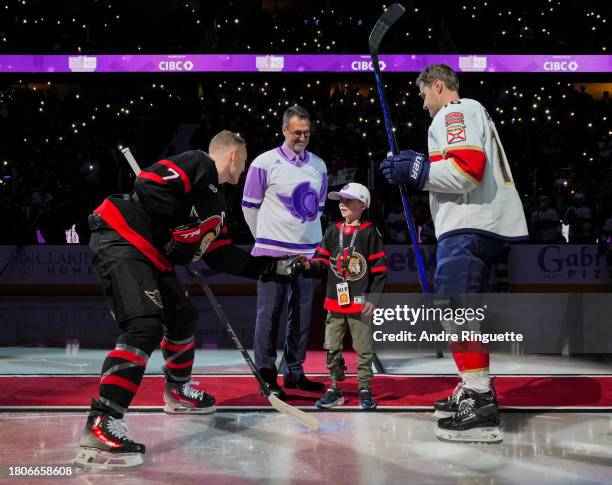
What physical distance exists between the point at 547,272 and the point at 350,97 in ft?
28.6

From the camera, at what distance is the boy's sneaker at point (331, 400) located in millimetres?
4598

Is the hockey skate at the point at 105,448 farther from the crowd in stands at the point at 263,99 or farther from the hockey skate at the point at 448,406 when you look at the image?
the crowd in stands at the point at 263,99

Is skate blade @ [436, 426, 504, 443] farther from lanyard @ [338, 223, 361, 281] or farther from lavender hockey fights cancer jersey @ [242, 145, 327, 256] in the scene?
lavender hockey fights cancer jersey @ [242, 145, 327, 256]

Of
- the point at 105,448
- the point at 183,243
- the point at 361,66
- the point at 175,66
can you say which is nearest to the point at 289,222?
the point at 183,243

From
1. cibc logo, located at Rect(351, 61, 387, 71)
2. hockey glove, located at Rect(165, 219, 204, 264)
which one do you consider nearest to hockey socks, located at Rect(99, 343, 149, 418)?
hockey glove, located at Rect(165, 219, 204, 264)

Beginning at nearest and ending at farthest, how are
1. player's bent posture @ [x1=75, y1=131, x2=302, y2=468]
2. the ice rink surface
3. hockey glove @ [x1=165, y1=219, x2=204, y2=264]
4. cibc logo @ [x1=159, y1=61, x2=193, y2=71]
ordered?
the ice rink surface, player's bent posture @ [x1=75, y1=131, x2=302, y2=468], hockey glove @ [x1=165, y1=219, x2=204, y2=264], cibc logo @ [x1=159, y1=61, x2=193, y2=71]

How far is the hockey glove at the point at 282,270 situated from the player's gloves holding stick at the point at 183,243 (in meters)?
0.56

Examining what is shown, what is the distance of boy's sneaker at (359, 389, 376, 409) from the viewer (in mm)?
4562

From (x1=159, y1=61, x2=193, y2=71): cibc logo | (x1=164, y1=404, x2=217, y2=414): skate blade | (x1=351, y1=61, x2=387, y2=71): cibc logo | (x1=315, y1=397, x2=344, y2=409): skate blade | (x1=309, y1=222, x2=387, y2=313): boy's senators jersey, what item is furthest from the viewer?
(x1=159, y1=61, x2=193, y2=71): cibc logo

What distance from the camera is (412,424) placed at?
166 inches

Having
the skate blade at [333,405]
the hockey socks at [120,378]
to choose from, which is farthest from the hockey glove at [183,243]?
the skate blade at [333,405]

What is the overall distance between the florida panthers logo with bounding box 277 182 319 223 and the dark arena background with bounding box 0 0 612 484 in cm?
15

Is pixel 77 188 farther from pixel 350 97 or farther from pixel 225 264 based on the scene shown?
pixel 225 264
